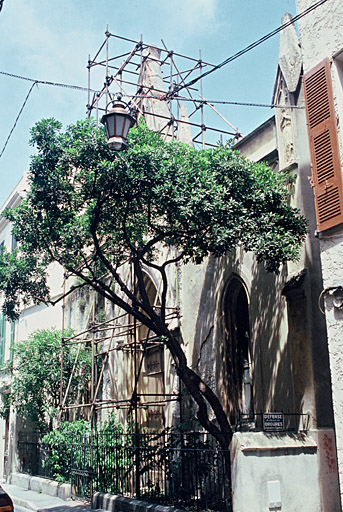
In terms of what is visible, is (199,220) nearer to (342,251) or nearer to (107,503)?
(342,251)

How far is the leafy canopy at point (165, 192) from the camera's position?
1053 centimetres

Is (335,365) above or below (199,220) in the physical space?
below

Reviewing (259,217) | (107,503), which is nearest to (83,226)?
(259,217)

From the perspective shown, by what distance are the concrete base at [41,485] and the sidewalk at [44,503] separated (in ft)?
0.46

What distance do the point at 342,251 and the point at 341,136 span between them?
5.59 feet

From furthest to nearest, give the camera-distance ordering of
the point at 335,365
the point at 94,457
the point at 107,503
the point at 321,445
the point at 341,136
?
1. the point at 94,457
2. the point at 107,503
3. the point at 321,445
4. the point at 341,136
5. the point at 335,365

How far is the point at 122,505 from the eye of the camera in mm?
12234

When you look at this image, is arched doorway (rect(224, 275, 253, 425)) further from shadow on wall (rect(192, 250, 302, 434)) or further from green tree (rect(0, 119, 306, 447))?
green tree (rect(0, 119, 306, 447))

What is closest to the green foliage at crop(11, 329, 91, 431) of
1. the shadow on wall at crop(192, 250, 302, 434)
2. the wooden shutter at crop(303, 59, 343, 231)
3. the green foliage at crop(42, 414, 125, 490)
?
the green foliage at crop(42, 414, 125, 490)

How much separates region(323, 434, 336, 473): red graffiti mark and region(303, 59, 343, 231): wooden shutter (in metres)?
3.75

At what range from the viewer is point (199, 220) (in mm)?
10547

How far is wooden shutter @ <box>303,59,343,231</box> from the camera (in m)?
8.39

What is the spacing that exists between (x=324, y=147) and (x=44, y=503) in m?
11.5

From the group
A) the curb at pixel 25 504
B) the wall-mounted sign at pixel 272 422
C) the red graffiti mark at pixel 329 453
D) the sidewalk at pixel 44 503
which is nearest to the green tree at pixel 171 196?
the wall-mounted sign at pixel 272 422
